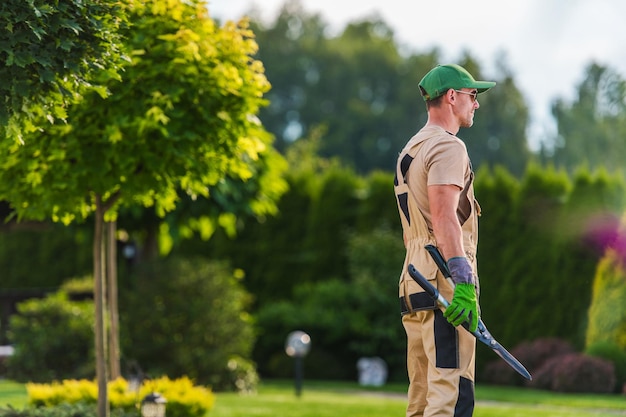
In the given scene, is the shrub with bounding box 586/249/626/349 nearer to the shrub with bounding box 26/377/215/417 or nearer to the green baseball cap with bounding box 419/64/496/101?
the shrub with bounding box 26/377/215/417

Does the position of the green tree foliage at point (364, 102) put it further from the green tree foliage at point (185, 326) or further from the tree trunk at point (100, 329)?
the tree trunk at point (100, 329)

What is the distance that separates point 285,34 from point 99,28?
123ft

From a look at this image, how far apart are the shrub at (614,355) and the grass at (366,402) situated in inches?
31.6

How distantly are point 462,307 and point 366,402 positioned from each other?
8.15m

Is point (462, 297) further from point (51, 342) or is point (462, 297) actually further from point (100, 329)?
point (51, 342)

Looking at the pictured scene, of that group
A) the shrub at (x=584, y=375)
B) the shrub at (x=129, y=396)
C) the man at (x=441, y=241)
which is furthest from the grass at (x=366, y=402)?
the man at (x=441, y=241)

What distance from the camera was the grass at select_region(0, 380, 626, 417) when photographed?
10.0 m

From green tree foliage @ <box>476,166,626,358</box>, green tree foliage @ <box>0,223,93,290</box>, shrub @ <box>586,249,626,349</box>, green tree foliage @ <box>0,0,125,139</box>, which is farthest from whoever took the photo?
green tree foliage @ <box>0,223,93,290</box>

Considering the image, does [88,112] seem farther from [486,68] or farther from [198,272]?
[486,68]

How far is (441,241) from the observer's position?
4.32 m

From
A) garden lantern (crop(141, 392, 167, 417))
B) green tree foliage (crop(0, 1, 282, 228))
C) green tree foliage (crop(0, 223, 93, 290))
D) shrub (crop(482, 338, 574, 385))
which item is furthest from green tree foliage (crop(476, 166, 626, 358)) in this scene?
green tree foliage (crop(0, 1, 282, 228))

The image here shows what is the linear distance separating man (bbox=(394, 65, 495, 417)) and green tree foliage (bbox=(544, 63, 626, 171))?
31.9 meters

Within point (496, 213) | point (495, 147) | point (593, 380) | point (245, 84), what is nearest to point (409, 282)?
point (245, 84)

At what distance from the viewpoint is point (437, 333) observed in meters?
4.36
